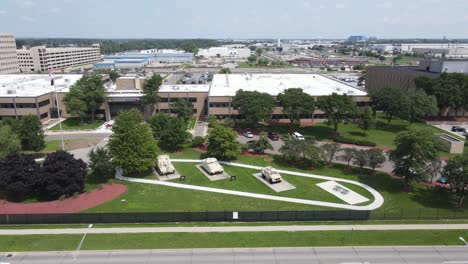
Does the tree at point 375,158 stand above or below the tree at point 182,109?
below

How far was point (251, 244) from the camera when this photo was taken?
35719 mm

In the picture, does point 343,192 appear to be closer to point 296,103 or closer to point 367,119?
point 296,103

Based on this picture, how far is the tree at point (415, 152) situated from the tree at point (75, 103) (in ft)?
232

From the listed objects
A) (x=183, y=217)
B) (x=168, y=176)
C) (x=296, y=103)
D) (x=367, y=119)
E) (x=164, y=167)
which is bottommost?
(x=183, y=217)

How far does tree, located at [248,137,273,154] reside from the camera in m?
63.5

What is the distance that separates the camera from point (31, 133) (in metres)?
60.4

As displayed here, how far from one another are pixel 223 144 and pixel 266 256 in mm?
27808

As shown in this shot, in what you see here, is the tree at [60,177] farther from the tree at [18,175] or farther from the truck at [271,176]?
the truck at [271,176]

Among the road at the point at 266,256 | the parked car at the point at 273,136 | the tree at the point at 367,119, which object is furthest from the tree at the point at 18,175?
the tree at the point at 367,119

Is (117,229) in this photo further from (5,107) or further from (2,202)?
(5,107)

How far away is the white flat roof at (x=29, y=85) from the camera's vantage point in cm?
8831

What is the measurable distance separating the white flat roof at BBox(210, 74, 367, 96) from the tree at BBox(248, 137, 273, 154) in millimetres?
27577

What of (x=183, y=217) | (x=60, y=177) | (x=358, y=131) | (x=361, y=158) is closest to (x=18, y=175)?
(x=60, y=177)

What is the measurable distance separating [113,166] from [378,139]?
56.4m
